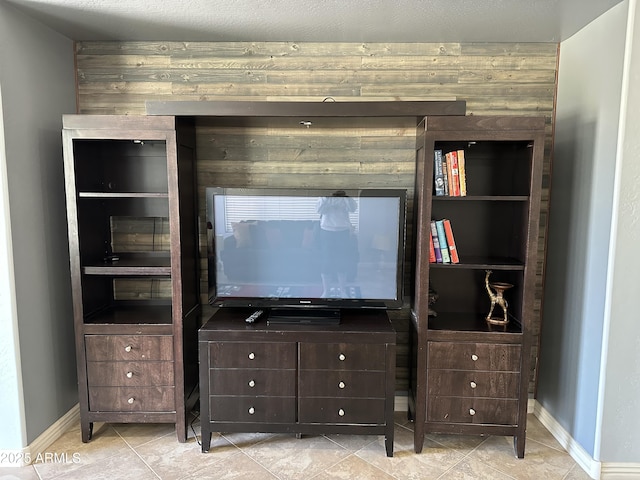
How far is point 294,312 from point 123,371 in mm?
978

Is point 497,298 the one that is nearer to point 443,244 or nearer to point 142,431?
point 443,244

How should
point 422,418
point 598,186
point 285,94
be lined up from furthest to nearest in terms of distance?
1. point 285,94
2. point 422,418
3. point 598,186

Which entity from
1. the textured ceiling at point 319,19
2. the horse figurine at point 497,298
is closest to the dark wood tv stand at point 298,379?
the horse figurine at point 497,298

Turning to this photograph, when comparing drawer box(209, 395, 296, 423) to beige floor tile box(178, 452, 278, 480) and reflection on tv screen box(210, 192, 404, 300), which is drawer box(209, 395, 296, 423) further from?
reflection on tv screen box(210, 192, 404, 300)

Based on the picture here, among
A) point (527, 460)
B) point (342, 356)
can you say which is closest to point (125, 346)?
point (342, 356)

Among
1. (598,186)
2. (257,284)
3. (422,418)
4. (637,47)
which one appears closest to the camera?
(637,47)

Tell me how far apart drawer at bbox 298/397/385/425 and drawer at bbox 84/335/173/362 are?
81 centimetres

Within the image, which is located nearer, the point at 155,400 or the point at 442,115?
the point at 442,115

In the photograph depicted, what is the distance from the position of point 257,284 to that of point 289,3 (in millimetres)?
1433

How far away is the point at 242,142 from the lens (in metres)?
2.48

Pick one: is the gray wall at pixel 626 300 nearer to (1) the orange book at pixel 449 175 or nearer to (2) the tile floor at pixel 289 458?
(2) the tile floor at pixel 289 458

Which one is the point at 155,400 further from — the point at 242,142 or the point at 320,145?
the point at 320,145

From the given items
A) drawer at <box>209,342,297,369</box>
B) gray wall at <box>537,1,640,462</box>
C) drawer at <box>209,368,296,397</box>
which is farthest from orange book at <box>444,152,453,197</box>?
drawer at <box>209,368,296,397</box>

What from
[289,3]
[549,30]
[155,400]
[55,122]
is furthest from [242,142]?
[549,30]
